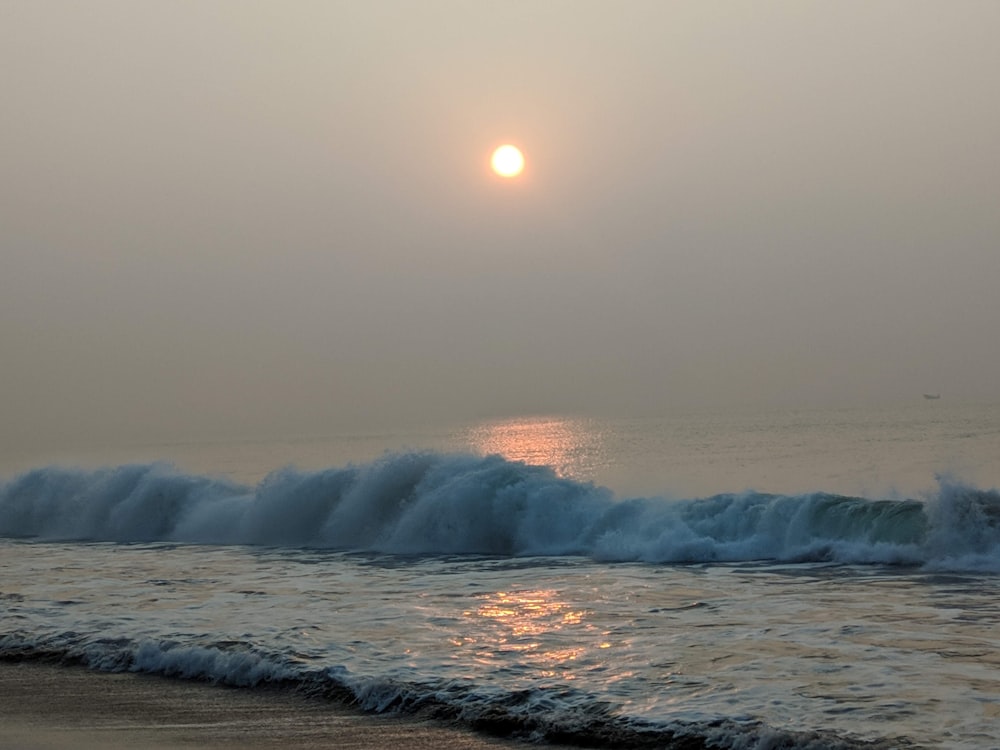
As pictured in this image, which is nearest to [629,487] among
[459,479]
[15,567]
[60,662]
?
[459,479]

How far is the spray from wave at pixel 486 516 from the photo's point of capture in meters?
20.6

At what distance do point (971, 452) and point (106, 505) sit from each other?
3886 centimetres

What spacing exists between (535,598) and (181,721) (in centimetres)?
714

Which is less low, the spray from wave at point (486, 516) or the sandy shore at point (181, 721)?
the spray from wave at point (486, 516)

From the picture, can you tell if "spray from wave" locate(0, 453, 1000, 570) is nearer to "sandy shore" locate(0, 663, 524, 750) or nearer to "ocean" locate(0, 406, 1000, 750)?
"ocean" locate(0, 406, 1000, 750)

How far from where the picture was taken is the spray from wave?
813 inches

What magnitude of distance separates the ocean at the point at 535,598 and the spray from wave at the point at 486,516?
7 centimetres

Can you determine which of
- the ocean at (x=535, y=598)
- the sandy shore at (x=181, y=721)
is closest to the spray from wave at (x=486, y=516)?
the ocean at (x=535, y=598)

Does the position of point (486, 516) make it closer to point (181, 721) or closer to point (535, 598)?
point (535, 598)

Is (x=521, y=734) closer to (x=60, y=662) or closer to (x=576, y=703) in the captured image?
(x=576, y=703)

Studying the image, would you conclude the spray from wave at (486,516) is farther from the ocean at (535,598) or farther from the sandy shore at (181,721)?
the sandy shore at (181,721)

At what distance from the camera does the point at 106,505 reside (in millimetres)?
34562

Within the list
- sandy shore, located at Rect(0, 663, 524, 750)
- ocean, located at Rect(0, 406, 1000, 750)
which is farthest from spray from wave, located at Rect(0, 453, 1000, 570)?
sandy shore, located at Rect(0, 663, 524, 750)

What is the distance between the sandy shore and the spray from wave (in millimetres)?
11609
